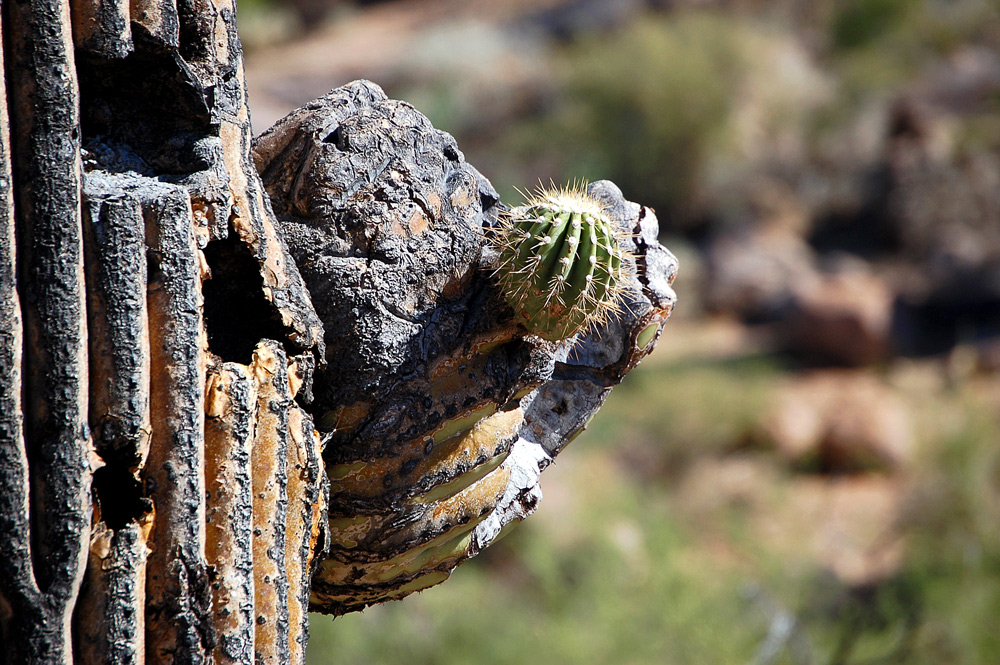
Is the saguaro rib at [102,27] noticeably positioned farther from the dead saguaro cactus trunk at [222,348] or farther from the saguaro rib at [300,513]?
the saguaro rib at [300,513]

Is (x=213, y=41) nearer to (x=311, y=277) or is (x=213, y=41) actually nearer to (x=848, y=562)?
(x=311, y=277)

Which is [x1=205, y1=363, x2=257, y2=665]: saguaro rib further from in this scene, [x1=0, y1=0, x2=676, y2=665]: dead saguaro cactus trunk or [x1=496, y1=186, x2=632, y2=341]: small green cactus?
[x1=496, y1=186, x2=632, y2=341]: small green cactus

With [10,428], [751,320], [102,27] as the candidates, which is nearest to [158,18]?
[102,27]

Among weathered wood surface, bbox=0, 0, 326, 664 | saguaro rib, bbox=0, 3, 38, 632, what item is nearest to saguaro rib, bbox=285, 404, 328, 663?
weathered wood surface, bbox=0, 0, 326, 664

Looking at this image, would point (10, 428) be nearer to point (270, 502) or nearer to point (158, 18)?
point (270, 502)

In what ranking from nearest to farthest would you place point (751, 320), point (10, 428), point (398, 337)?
1. point (10, 428)
2. point (398, 337)
3. point (751, 320)

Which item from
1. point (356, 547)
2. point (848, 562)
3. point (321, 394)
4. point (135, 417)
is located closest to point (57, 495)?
point (135, 417)

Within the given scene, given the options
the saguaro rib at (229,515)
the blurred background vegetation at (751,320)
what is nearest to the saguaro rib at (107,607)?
the saguaro rib at (229,515)
